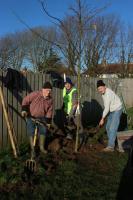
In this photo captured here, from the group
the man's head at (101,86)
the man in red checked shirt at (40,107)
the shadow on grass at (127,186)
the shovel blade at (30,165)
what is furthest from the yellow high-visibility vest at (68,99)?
the shadow on grass at (127,186)

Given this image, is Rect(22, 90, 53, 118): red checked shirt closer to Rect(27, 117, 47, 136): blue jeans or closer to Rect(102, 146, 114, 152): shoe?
Rect(27, 117, 47, 136): blue jeans

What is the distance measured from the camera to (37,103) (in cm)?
827

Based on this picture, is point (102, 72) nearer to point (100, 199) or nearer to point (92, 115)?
point (92, 115)

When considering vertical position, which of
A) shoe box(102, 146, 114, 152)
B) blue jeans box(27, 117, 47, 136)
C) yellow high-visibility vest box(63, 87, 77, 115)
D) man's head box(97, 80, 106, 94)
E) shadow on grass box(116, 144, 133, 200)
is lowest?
shoe box(102, 146, 114, 152)

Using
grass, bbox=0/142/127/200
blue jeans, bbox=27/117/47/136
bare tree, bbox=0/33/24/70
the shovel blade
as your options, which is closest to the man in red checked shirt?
blue jeans, bbox=27/117/47/136

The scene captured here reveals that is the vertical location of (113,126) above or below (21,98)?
below

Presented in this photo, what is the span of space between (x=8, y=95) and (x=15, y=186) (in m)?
2.88

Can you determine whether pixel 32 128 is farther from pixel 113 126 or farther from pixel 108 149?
pixel 113 126

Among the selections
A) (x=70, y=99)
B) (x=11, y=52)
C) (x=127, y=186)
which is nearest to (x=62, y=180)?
(x=127, y=186)

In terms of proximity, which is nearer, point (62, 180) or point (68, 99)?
point (62, 180)

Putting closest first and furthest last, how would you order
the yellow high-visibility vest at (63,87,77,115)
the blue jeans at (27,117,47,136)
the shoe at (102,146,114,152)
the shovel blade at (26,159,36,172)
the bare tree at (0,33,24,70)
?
the shovel blade at (26,159,36,172)
the blue jeans at (27,117,47,136)
the shoe at (102,146,114,152)
the yellow high-visibility vest at (63,87,77,115)
the bare tree at (0,33,24,70)

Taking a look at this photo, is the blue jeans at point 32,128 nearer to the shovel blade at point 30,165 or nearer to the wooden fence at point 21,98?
the wooden fence at point 21,98

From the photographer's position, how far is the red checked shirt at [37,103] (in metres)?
8.23

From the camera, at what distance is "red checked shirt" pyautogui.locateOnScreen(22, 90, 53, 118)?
27.0 ft
